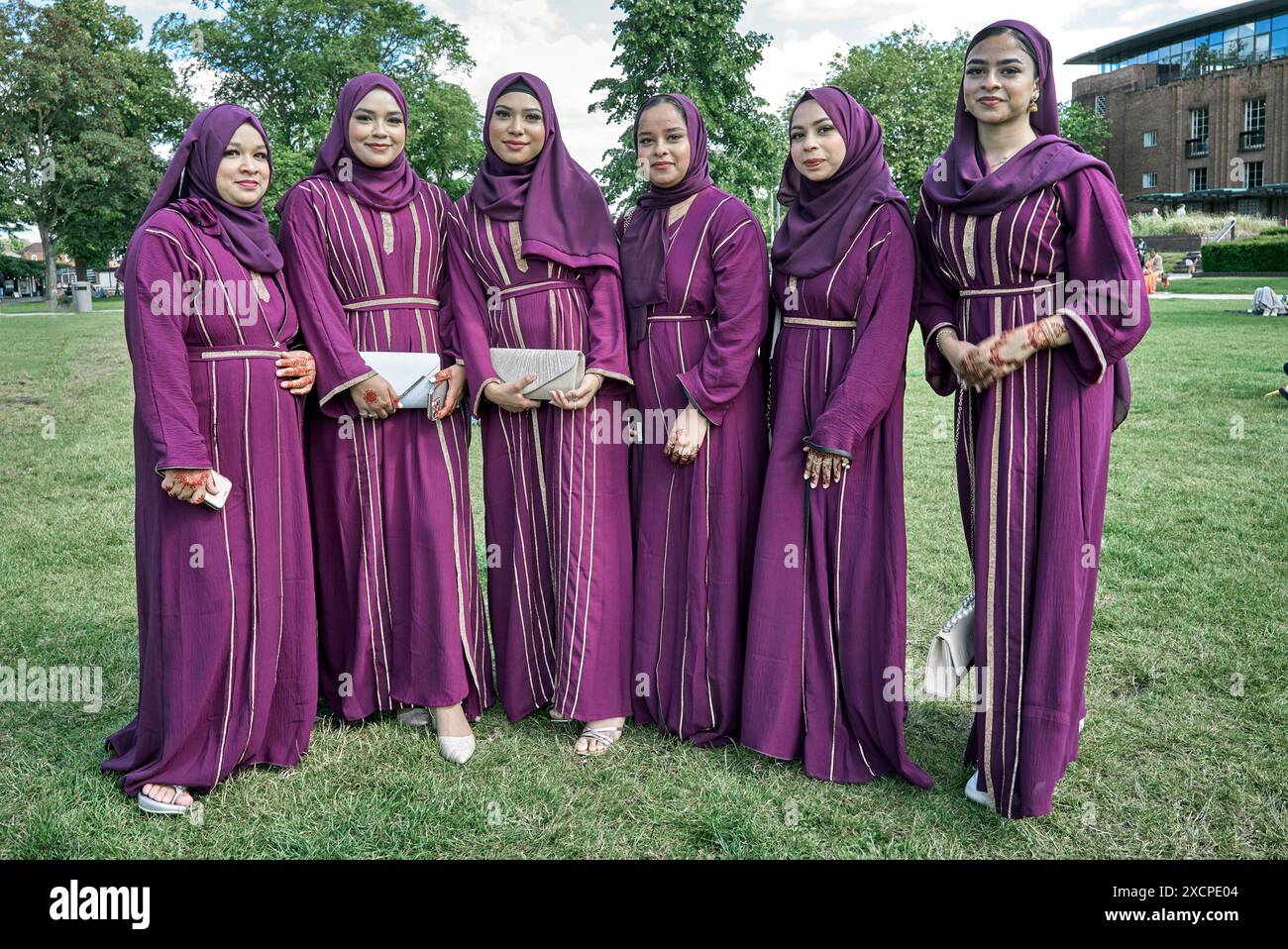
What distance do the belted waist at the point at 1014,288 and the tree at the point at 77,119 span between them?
32321 mm

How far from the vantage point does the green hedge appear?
90.9 ft

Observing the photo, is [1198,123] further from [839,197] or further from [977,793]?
[977,793]

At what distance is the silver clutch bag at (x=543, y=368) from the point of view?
354 cm

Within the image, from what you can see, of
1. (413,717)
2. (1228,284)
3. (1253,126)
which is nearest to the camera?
(413,717)

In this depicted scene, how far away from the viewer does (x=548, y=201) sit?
3619 millimetres

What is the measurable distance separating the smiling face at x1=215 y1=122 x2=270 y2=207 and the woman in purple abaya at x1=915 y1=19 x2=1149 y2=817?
226 centimetres

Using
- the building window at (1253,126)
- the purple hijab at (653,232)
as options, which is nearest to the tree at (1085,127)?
the building window at (1253,126)

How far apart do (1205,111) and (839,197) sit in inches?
2024

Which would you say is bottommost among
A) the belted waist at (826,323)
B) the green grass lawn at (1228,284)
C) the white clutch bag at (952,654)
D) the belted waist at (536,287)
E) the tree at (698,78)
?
the white clutch bag at (952,654)

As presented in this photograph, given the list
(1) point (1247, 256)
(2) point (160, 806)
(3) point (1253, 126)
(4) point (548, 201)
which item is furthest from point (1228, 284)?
(2) point (160, 806)

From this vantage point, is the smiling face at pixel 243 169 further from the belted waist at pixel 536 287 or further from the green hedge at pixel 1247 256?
the green hedge at pixel 1247 256

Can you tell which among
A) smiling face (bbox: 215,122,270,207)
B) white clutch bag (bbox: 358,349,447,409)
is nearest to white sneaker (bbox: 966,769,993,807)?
white clutch bag (bbox: 358,349,447,409)

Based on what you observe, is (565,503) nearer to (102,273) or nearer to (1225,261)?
(1225,261)

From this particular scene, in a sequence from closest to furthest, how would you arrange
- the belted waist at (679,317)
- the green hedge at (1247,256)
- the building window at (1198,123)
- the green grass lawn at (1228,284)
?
1. the belted waist at (679,317)
2. the green grass lawn at (1228,284)
3. the green hedge at (1247,256)
4. the building window at (1198,123)
